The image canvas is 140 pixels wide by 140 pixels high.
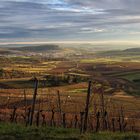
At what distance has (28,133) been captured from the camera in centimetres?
1419

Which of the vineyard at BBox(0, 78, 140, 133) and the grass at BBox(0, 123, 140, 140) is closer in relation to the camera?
the grass at BBox(0, 123, 140, 140)

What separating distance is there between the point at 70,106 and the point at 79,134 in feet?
100

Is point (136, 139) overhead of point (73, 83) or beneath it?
overhead

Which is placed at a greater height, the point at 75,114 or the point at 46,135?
the point at 46,135

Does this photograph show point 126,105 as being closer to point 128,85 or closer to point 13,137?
point 128,85

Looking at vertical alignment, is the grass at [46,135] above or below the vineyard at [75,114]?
above

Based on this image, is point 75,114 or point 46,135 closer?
point 46,135

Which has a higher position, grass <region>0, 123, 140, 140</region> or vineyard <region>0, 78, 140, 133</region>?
grass <region>0, 123, 140, 140</region>

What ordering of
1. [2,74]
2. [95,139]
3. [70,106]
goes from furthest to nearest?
[2,74] → [70,106] → [95,139]

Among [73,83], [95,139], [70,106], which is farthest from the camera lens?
[73,83]

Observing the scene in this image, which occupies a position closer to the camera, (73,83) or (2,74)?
(73,83)

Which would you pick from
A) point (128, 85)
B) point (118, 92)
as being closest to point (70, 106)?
point (118, 92)

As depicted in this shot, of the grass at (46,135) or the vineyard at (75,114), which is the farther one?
the vineyard at (75,114)

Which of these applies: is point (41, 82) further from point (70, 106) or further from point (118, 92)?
point (70, 106)
